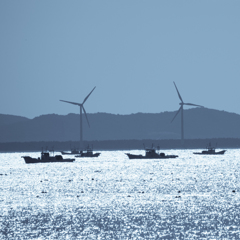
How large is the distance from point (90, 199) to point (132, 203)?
8317 mm

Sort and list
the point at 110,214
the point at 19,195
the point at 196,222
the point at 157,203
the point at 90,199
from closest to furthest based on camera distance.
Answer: the point at 196,222
the point at 110,214
the point at 157,203
the point at 90,199
the point at 19,195

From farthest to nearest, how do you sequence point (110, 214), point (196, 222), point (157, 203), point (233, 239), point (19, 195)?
point (19, 195)
point (157, 203)
point (110, 214)
point (196, 222)
point (233, 239)

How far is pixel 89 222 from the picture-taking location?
5994 cm

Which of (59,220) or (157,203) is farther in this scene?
(157,203)

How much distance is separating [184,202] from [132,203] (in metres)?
6.31

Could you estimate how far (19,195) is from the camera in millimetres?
89938

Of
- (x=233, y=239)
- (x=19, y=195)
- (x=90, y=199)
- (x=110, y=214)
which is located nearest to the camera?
(x=233, y=239)

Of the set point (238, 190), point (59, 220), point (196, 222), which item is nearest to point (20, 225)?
point (59, 220)

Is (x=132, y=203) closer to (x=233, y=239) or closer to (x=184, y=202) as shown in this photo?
(x=184, y=202)

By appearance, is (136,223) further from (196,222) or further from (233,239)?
(233,239)

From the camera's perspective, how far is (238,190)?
93812mm

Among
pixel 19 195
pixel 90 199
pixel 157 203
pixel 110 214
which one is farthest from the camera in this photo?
pixel 19 195

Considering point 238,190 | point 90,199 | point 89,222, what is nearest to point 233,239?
point 89,222

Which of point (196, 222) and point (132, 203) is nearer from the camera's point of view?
point (196, 222)
